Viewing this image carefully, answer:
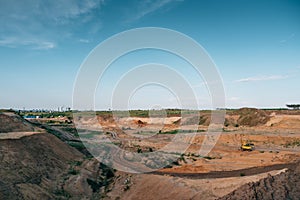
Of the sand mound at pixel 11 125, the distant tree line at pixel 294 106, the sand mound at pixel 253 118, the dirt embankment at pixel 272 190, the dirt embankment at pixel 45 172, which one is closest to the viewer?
the dirt embankment at pixel 272 190

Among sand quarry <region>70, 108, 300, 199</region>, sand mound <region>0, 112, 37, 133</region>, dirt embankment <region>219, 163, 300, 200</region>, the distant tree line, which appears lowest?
sand quarry <region>70, 108, 300, 199</region>

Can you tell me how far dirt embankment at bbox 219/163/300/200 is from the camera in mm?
13742

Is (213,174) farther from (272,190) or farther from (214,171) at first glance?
(272,190)

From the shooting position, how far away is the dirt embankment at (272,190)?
1374cm

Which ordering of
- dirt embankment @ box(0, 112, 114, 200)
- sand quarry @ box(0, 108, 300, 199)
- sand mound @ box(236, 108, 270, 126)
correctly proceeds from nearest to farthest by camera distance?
sand quarry @ box(0, 108, 300, 199), dirt embankment @ box(0, 112, 114, 200), sand mound @ box(236, 108, 270, 126)

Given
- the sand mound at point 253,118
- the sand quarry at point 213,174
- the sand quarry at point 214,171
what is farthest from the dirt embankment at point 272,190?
the sand mound at point 253,118

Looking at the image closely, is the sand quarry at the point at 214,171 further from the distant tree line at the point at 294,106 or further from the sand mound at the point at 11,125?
the distant tree line at the point at 294,106

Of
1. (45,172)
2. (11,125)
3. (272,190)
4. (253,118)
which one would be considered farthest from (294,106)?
(45,172)

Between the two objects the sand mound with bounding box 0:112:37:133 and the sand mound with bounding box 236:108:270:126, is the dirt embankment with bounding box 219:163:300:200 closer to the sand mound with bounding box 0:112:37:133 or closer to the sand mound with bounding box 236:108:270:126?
the sand mound with bounding box 0:112:37:133

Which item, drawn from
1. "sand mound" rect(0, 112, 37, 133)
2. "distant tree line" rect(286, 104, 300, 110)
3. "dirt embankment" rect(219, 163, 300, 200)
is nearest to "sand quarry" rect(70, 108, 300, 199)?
"dirt embankment" rect(219, 163, 300, 200)

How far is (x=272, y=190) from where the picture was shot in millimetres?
14219

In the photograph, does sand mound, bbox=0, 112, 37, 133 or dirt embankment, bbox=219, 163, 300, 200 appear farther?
sand mound, bbox=0, 112, 37, 133

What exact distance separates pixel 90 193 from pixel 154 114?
255 feet

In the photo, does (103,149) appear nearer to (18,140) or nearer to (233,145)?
(18,140)
